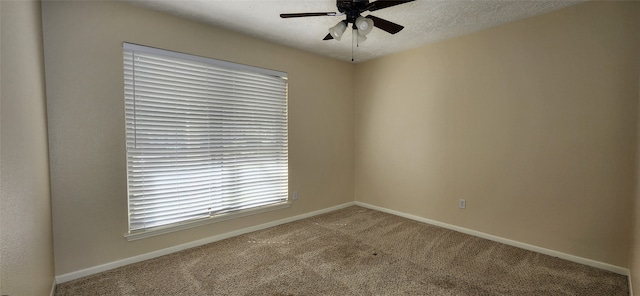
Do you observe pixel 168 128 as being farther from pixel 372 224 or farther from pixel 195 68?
pixel 372 224

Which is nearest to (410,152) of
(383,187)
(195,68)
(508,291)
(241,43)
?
(383,187)

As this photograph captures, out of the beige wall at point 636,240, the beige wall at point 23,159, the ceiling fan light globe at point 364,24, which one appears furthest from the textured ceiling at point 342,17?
the beige wall at point 636,240

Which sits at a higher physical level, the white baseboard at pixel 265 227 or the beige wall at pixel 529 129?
the beige wall at pixel 529 129

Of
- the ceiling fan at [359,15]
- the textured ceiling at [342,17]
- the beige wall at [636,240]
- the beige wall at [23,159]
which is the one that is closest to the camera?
the beige wall at [23,159]

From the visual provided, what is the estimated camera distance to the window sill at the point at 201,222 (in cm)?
254

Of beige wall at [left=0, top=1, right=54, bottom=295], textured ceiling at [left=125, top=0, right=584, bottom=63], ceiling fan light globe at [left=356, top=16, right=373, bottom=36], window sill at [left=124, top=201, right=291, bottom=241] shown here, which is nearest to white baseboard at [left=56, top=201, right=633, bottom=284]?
window sill at [left=124, top=201, right=291, bottom=241]

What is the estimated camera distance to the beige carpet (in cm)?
211

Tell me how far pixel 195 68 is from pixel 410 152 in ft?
10.0

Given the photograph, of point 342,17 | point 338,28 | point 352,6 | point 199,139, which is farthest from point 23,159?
point 342,17

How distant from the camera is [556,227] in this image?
2.64 metres

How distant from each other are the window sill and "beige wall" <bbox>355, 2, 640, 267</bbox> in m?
1.91

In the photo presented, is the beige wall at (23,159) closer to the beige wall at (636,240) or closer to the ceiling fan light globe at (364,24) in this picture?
the ceiling fan light globe at (364,24)

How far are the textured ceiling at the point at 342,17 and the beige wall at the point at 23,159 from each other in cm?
113

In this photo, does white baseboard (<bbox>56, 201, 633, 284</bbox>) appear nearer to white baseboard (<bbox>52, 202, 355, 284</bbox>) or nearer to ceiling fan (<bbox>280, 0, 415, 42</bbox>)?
white baseboard (<bbox>52, 202, 355, 284</bbox>)
